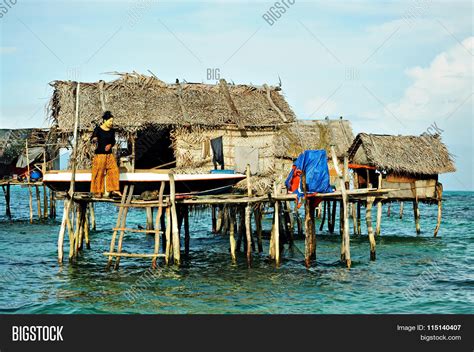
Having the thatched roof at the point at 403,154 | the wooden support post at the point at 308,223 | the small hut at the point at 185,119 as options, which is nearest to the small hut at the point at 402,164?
the thatched roof at the point at 403,154

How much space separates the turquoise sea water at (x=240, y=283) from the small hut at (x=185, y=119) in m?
3.40

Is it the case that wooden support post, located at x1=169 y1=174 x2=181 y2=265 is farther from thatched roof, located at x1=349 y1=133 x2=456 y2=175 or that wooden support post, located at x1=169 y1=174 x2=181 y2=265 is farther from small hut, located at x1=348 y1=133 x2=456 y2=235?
thatched roof, located at x1=349 y1=133 x2=456 y2=175

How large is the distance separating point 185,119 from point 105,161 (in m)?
4.64

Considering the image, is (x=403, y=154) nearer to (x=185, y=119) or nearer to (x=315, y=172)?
(x=185, y=119)

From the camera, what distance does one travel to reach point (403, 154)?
28.2 m

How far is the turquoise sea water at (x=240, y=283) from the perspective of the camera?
1459 cm

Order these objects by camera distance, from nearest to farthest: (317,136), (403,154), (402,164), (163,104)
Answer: (163,104) → (402,164) → (403,154) → (317,136)

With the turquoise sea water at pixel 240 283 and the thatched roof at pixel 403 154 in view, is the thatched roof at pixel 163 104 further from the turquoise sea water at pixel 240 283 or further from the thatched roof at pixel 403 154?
the thatched roof at pixel 403 154

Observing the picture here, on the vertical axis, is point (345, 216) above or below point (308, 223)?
above

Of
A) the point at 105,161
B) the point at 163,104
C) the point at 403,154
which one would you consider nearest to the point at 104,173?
the point at 105,161

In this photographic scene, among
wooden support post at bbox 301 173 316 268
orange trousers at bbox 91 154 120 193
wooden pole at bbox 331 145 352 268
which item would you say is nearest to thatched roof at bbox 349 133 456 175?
wooden pole at bbox 331 145 352 268

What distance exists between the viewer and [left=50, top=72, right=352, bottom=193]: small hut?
20812 mm

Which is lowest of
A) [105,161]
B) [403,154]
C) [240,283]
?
[240,283]
